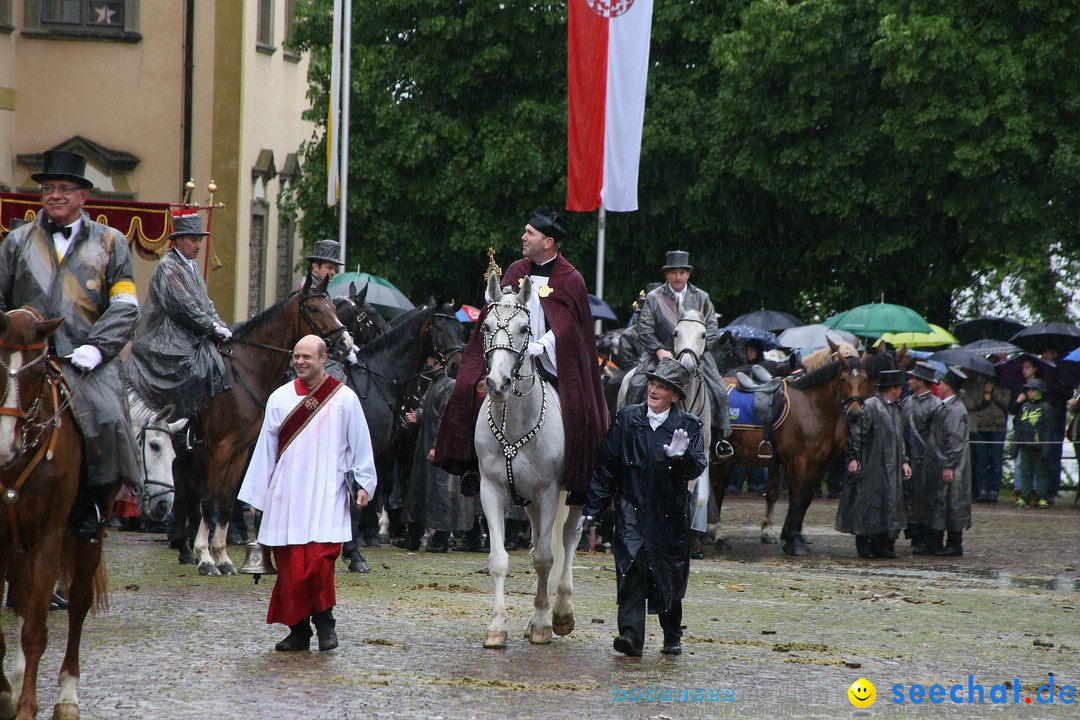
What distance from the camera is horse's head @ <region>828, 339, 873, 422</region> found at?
59.1 ft

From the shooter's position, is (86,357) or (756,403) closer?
(86,357)

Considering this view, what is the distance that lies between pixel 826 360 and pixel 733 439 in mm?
1484

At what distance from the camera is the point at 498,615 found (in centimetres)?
991

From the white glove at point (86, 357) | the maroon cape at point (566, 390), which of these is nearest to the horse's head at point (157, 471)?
the maroon cape at point (566, 390)

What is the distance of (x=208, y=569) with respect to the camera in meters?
13.5

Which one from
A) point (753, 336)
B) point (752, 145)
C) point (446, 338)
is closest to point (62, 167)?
point (446, 338)

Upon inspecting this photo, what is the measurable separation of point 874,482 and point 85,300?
38.1ft

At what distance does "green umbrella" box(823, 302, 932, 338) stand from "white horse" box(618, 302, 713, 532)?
391 inches

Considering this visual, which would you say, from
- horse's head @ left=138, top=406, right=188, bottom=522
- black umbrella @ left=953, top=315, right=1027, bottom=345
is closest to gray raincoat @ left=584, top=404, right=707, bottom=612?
horse's head @ left=138, top=406, right=188, bottom=522

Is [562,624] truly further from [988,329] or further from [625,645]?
[988,329]

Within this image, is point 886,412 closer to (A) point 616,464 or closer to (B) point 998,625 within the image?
(B) point 998,625

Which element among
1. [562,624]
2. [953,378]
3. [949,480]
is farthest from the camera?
[953,378]

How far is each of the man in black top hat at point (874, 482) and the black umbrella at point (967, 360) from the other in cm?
823

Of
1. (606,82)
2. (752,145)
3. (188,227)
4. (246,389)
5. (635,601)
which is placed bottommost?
(635,601)
